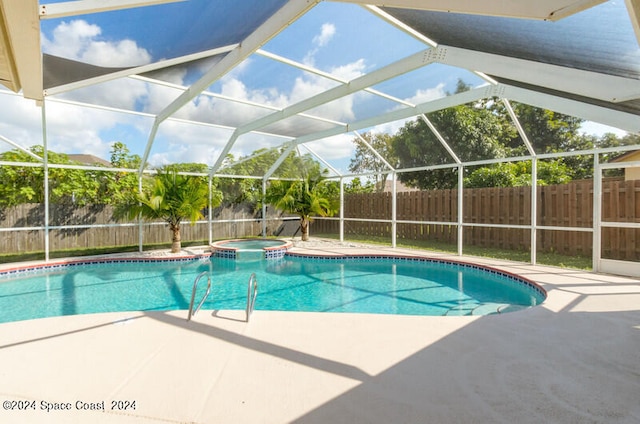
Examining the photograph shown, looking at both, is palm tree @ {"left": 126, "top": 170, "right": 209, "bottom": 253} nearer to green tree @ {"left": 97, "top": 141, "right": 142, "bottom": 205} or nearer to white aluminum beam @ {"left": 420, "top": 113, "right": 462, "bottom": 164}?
green tree @ {"left": 97, "top": 141, "right": 142, "bottom": 205}

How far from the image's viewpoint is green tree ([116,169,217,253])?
9.96 meters

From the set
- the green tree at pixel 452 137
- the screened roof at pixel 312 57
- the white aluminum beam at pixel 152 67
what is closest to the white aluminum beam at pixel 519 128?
the screened roof at pixel 312 57

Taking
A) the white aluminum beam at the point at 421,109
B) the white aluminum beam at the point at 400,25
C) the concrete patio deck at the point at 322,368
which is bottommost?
the concrete patio deck at the point at 322,368

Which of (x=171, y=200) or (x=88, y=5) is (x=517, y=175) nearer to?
(x=171, y=200)

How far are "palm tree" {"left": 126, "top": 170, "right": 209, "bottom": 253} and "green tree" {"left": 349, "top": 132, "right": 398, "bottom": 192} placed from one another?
5.52 metres

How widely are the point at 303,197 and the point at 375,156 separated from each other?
3261mm

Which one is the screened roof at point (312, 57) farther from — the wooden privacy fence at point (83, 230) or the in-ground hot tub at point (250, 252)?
the in-ground hot tub at point (250, 252)

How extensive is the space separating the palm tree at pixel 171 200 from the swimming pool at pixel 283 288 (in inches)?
57.1

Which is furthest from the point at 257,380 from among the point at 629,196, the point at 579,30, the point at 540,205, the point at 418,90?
the point at 540,205

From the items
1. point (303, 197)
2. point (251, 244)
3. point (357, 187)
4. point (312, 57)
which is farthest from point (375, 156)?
point (312, 57)

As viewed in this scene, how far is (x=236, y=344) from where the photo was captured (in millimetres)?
3236

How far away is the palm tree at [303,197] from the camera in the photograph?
1280 centimetres

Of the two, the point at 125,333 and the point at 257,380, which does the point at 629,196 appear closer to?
the point at 257,380

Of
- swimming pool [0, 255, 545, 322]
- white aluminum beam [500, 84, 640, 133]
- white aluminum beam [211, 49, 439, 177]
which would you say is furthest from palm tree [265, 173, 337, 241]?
white aluminum beam [500, 84, 640, 133]
